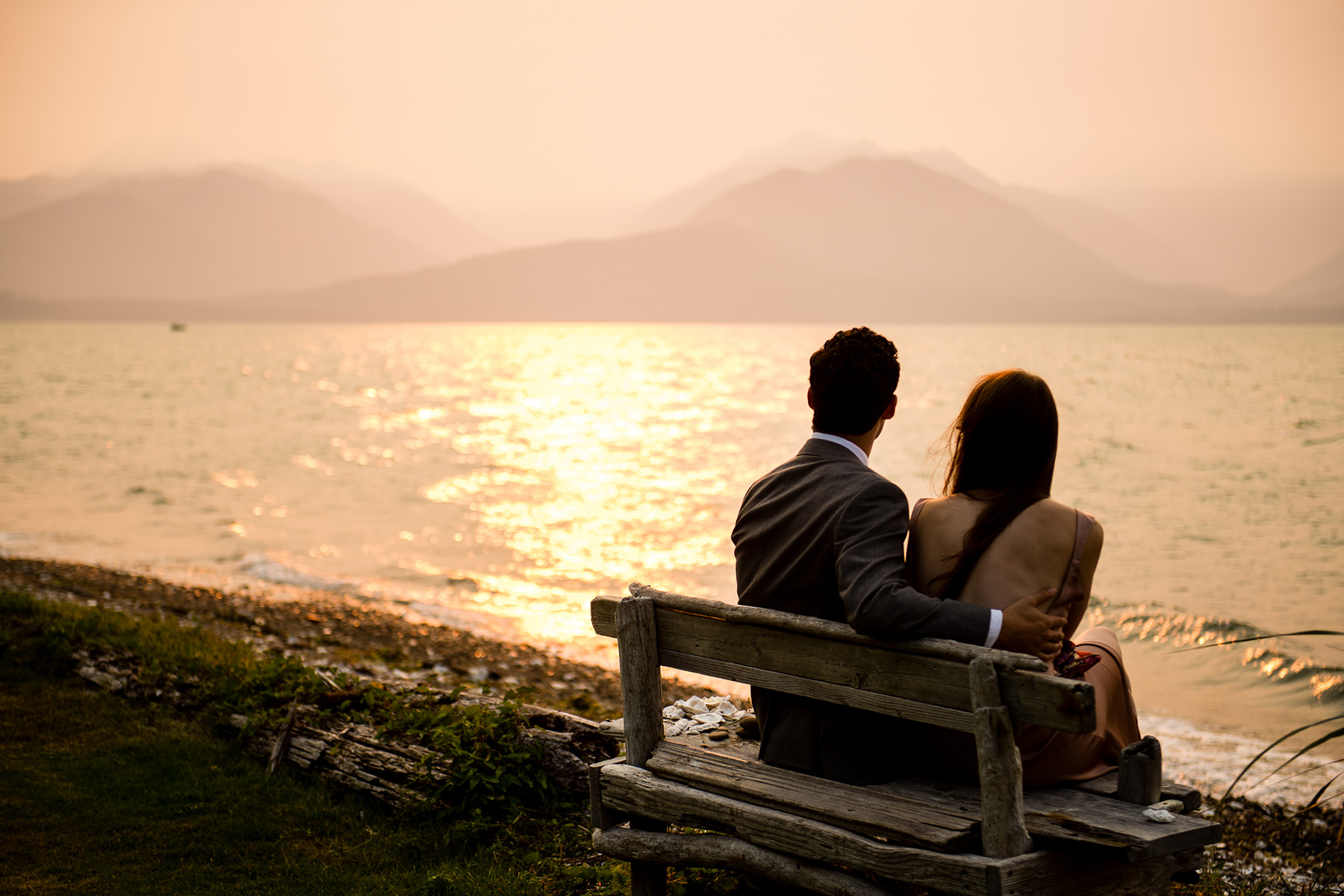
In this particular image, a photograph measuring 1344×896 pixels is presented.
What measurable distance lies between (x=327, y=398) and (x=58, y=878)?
55.3 metres

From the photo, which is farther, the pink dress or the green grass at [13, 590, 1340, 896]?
the green grass at [13, 590, 1340, 896]

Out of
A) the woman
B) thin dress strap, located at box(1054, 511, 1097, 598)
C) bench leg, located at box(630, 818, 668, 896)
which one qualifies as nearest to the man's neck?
the woman

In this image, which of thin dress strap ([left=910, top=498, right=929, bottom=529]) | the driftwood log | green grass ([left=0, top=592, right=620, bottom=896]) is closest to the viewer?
thin dress strap ([left=910, top=498, right=929, bottom=529])

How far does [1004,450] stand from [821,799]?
138 cm

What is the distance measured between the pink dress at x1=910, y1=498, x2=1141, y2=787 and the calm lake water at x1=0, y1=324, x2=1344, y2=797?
637 millimetres

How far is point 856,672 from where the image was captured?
323 cm

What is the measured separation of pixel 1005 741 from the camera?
2.92m

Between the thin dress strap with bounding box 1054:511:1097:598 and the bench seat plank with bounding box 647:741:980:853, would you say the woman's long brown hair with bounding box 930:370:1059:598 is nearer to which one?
the thin dress strap with bounding box 1054:511:1097:598

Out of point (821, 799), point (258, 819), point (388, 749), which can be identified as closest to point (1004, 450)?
point (821, 799)

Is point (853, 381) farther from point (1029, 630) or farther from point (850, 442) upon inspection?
point (1029, 630)

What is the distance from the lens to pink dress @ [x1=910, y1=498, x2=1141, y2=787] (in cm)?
342

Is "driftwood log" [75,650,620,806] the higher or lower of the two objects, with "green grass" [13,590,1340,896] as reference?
higher

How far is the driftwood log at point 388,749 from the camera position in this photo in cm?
554

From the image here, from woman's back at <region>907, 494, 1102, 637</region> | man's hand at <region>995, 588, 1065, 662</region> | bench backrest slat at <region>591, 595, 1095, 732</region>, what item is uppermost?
woman's back at <region>907, 494, 1102, 637</region>
